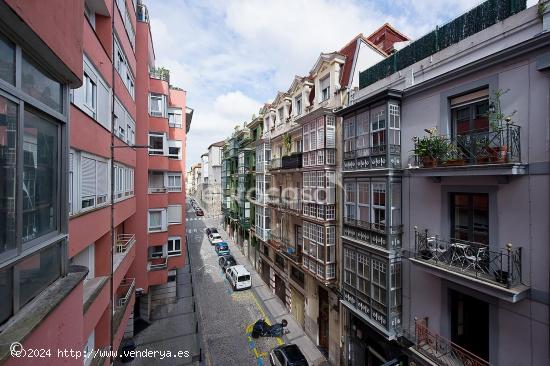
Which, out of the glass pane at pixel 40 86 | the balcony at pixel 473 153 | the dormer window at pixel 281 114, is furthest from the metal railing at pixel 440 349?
the dormer window at pixel 281 114

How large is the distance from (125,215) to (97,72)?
21.3ft

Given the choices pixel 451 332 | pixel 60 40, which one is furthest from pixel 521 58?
pixel 60 40

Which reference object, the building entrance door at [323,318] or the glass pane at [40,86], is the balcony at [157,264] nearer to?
the building entrance door at [323,318]

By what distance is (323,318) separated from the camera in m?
16.1

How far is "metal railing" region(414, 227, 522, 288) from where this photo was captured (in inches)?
265

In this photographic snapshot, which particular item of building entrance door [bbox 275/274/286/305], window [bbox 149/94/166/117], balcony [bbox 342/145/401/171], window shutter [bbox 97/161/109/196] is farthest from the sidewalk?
window [bbox 149/94/166/117]

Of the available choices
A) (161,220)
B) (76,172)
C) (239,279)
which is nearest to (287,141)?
(161,220)

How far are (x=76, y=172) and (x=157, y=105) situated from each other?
1250 cm

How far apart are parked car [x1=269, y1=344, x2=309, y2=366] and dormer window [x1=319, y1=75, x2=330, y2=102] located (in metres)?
14.3

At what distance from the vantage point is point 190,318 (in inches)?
756

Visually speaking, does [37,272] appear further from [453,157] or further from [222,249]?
[222,249]

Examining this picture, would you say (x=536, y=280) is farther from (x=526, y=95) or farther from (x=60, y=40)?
(x=60, y=40)

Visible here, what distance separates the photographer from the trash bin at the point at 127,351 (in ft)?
47.6

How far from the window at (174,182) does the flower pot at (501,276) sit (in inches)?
766
